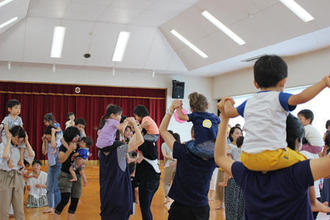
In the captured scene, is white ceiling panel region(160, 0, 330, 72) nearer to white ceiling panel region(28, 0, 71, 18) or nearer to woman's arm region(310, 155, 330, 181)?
white ceiling panel region(28, 0, 71, 18)

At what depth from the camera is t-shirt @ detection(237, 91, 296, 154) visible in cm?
135

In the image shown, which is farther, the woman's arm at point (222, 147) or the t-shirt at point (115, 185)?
the t-shirt at point (115, 185)

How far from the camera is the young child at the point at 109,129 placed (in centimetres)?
350

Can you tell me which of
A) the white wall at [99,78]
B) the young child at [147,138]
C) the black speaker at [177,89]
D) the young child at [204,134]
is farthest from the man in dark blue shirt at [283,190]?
the black speaker at [177,89]

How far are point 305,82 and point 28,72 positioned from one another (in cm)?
892

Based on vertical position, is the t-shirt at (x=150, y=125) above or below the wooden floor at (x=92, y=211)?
above

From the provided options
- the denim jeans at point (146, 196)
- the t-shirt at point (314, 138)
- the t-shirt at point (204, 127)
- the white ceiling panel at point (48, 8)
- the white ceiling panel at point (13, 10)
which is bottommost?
the denim jeans at point (146, 196)

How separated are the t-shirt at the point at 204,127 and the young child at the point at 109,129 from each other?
1.00 m

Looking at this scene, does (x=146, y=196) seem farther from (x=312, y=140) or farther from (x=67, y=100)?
(x=67, y=100)

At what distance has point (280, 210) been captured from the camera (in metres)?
1.35

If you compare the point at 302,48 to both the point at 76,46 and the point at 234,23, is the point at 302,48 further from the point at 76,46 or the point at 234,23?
the point at 76,46

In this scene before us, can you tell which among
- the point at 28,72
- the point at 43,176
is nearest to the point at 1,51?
the point at 28,72

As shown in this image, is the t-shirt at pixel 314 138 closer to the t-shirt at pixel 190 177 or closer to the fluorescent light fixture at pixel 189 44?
the t-shirt at pixel 190 177

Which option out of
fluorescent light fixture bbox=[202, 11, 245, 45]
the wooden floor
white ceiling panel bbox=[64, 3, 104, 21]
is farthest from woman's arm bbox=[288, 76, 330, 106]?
white ceiling panel bbox=[64, 3, 104, 21]
